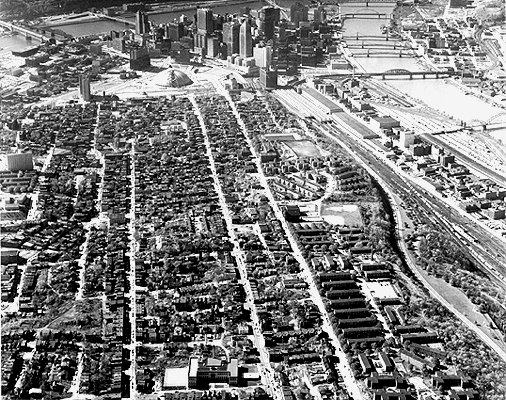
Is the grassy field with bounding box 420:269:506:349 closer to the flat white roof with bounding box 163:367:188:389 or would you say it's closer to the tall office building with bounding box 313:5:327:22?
the flat white roof with bounding box 163:367:188:389

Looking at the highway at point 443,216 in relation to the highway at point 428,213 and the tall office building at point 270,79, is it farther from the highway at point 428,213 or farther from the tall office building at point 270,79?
the tall office building at point 270,79

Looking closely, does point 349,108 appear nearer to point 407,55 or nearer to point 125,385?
point 407,55

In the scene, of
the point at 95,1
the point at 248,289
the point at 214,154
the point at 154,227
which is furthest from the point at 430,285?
the point at 95,1

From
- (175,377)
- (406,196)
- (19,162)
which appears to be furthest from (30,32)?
(175,377)

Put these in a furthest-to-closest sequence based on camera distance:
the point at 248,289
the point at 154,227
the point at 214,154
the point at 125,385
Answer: the point at 214,154, the point at 154,227, the point at 248,289, the point at 125,385

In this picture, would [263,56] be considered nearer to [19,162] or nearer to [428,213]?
[19,162]

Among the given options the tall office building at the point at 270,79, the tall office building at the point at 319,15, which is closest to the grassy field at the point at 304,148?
the tall office building at the point at 270,79
